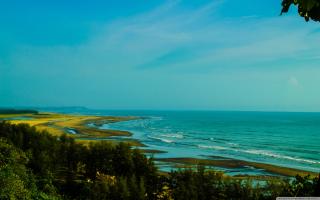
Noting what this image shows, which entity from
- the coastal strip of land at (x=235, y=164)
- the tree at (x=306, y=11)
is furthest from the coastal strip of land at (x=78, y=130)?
the tree at (x=306, y=11)

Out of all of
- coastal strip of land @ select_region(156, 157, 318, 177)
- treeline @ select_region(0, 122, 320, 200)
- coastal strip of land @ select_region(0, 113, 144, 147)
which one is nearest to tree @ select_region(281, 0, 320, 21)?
treeline @ select_region(0, 122, 320, 200)

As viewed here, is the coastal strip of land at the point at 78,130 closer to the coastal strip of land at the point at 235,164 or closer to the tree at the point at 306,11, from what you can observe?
the coastal strip of land at the point at 235,164

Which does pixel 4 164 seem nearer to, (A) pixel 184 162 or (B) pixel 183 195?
(B) pixel 183 195

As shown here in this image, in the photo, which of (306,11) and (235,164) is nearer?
(306,11)

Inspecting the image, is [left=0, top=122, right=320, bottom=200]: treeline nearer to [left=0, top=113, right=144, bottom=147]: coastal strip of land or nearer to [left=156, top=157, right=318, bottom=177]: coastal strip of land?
[left=0, top=113, right=144, bottom=147]: coastal strip of land

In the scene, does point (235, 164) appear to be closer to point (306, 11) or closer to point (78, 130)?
point (306, 11)

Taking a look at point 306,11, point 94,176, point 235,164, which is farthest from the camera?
point 235,164

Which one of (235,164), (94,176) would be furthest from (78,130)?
(94,176)

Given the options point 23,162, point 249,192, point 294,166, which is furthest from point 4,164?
point 294,166
